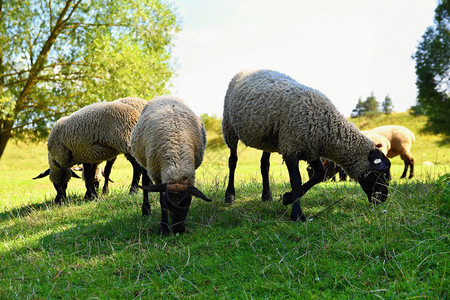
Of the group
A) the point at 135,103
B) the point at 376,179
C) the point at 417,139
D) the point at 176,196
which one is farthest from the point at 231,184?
the point at 417,139

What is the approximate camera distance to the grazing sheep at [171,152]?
5.35 metres

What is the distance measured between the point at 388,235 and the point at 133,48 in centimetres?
1964

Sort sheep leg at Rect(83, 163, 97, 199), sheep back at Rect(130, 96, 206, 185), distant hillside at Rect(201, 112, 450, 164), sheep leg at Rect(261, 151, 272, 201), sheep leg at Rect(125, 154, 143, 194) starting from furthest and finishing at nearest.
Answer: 1. distant hillside at Rect(201, 112, 450, 164)
2. sheep leg at Rect(83, 163, 97, 199)
3. sheep leg at Rect(125, 154, 143, 194)
4. sheep leg at Rect(261, 151, 272, 201)
5. sheep back at Rect(130, 96, 206, 185)

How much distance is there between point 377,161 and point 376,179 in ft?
0.96

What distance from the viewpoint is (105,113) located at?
895 cm

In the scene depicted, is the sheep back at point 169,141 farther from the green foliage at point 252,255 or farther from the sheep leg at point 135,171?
the sheep leg at point 135,171

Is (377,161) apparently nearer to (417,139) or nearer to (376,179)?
(376,179)

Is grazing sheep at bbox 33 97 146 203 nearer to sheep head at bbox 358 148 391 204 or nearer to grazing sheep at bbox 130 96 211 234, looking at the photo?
grazing sheep at bbox 130 96 211 234

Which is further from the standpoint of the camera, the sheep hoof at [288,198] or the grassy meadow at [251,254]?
the sheep hoof at [288,198]

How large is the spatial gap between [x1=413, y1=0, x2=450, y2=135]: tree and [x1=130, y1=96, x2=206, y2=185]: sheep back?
30.7 meters

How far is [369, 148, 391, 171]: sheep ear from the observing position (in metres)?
5.87

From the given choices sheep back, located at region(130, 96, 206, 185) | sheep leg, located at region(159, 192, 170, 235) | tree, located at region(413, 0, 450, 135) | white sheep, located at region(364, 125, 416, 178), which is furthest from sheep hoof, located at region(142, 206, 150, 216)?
tree, located at region(413, 0, 450, 135)


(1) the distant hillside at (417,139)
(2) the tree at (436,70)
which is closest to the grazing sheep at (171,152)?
(1) the distant hillside at (417,139)

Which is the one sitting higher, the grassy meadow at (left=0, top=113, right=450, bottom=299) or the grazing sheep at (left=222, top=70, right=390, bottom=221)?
the grazing sheep at (left=222, top=70, right=390, bottom=221)
